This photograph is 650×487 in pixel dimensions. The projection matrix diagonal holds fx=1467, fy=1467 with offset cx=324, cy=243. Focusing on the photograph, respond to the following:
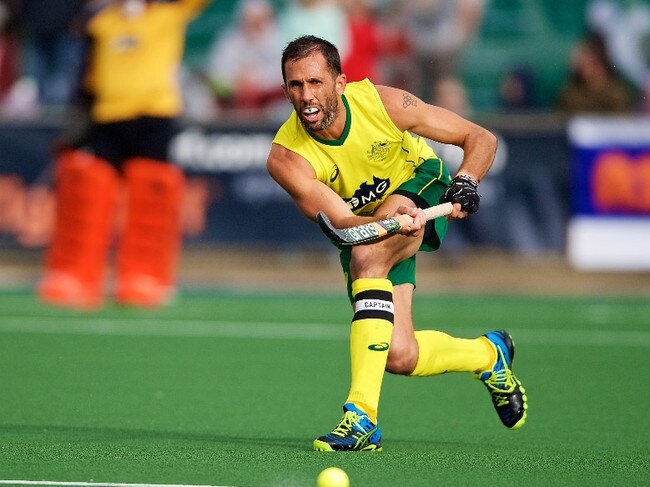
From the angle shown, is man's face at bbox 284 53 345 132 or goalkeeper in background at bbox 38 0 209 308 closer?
man's face at bbox 284 53 345 132

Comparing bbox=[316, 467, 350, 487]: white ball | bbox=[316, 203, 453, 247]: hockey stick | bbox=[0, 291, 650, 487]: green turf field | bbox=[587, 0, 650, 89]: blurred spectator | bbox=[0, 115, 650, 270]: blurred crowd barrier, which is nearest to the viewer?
bbox=[316, 467, 350, 487]: white ball

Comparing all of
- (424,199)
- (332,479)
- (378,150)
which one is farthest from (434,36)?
(332,479)

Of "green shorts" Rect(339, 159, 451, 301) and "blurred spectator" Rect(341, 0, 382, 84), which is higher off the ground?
"blurred spectator" Rect(341, 0, 382, 84)

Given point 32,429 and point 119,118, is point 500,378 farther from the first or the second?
point 119,118

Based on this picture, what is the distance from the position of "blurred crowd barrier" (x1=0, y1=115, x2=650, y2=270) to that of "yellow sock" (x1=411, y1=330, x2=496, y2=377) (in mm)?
7247

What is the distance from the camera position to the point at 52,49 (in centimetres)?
1506

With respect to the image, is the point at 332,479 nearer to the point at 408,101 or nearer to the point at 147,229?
the point at 408,101

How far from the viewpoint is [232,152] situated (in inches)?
530

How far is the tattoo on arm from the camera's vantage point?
18.8 feet

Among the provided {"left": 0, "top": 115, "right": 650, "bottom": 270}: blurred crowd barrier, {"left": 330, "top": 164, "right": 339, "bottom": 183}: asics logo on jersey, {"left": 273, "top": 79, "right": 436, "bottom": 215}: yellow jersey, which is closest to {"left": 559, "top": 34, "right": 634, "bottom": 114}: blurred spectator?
{"left": 0, "top": 115, "right": 650, "bottom": 270}: blurred crowd barrier

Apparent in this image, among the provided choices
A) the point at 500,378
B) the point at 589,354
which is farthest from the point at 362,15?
the point at 500,378

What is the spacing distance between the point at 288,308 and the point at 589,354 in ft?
10.9

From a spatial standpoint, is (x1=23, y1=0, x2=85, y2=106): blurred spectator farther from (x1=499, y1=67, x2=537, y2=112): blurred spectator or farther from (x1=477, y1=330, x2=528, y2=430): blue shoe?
(x1=477, y1=330, x2=528, y2=430): blue shoe

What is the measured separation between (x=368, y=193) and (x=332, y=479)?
171 centimetres
